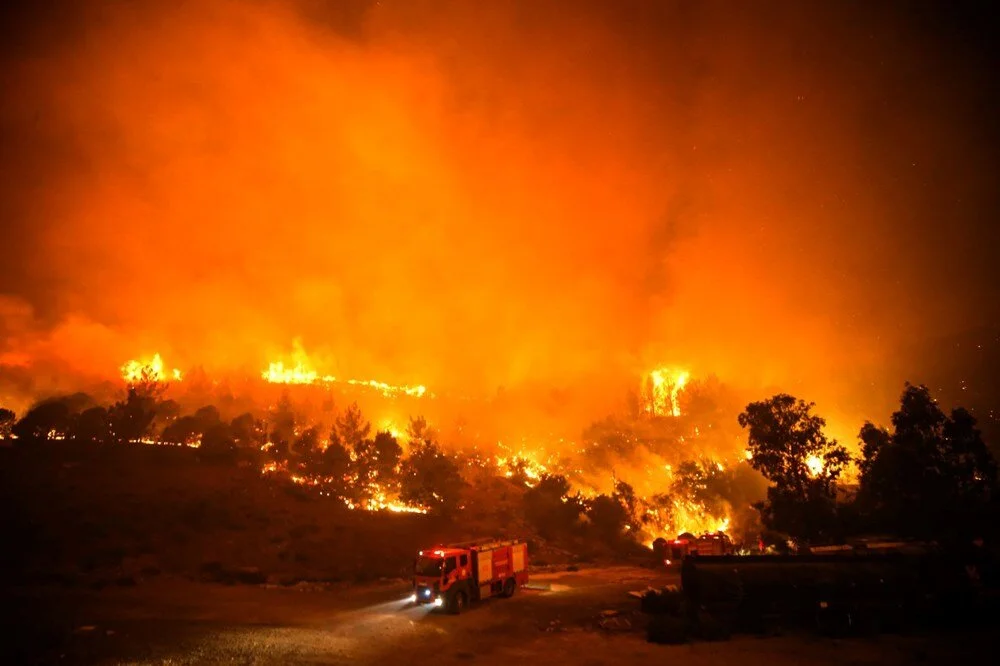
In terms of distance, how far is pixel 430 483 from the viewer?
62.4 metres

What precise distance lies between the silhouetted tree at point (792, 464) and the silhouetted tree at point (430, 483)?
3356cm

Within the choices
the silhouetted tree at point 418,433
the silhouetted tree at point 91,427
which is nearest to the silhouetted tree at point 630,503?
the silhouetted tree at point 418,433

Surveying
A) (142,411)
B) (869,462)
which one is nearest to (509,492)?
(869,462)

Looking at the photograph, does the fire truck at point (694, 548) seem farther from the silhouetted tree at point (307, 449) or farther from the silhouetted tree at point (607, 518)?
the silhouetted tree at point (307, 449)

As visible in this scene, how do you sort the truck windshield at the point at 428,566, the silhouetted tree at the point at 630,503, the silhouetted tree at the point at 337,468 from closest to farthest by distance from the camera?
the truck windshield at the point at 428,566, the silhouetted tree at the point at 337,468, the silhouetted tree at the point at 630,503

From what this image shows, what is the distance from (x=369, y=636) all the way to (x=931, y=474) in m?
44.7

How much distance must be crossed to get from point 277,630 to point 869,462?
48829 mm

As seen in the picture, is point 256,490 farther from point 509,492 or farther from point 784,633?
point 784,633

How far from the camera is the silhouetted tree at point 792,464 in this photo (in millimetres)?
44750

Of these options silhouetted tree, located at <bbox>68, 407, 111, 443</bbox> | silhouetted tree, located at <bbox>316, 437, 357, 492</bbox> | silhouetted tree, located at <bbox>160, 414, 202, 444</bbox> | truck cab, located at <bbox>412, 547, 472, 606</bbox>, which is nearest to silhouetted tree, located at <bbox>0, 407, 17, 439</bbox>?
silhouetted tree, located at <bbox>68, 407, 111, 443</bbox>

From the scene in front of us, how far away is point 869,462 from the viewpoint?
46.3 m

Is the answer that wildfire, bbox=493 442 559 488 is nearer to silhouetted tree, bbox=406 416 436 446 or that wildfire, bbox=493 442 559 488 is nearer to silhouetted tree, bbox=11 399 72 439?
silhouetted tree, bbox=406 416 436 446

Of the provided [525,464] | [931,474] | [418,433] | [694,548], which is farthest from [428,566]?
[525,464]

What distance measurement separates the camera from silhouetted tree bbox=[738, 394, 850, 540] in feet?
147
